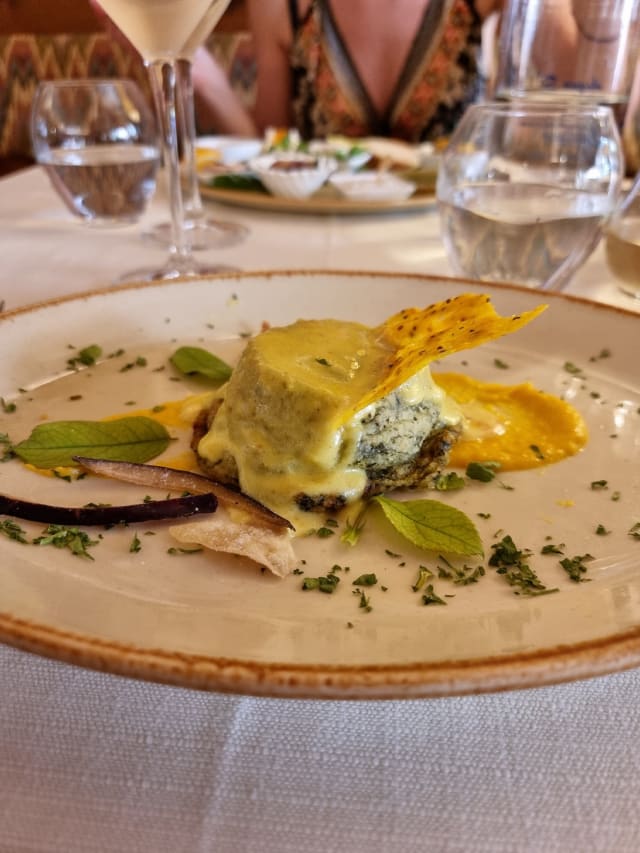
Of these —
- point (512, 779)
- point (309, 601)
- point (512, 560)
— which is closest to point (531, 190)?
point (512, 560)

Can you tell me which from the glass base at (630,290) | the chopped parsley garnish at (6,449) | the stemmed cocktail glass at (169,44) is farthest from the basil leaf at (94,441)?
the glass base at (630,290)

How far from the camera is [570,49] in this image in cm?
213

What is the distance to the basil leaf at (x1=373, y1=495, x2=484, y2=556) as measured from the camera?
81 cm

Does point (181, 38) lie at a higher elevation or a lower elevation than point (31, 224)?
higher

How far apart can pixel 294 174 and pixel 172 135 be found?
1.79 feet

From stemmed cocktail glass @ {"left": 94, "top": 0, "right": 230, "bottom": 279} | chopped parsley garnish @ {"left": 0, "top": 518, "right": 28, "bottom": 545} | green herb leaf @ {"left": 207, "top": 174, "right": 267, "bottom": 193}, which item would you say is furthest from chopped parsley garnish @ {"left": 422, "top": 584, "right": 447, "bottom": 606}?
green herb leaf @ {"left": 207, "top": 174, "right": 267, "bottom": 193}

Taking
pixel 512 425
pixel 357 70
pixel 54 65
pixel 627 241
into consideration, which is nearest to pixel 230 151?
pixel 627 241

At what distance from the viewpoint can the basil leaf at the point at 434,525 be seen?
81cm

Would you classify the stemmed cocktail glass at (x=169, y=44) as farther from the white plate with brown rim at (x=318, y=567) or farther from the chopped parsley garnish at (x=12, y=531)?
the chopped parsley garnish at (x=12, y=531)

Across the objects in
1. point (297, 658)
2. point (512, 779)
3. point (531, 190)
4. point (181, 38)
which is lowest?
point (512, 779)

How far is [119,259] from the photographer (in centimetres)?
192

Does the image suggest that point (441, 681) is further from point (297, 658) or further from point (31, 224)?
point (31, 224)

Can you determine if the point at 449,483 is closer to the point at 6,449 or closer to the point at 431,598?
the point at 431,598

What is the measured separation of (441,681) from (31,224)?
2058 millimetres
